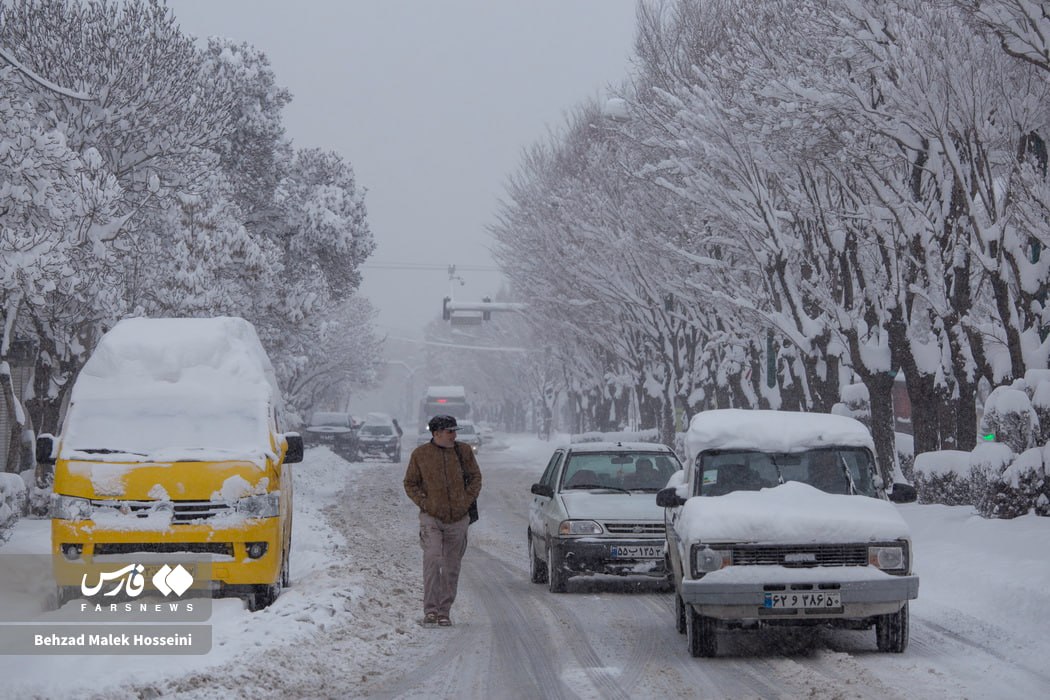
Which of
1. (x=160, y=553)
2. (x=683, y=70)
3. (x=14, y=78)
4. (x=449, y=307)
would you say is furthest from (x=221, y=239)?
(x=449, y=307)

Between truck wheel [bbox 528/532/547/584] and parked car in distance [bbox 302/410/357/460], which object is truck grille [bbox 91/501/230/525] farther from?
parked car in distance [bbox 302/410/357/460]

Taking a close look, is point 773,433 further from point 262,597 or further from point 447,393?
point 447,393

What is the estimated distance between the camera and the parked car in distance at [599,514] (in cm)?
1405

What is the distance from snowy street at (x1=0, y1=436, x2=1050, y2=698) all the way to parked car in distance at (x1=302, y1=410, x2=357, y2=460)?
135 ft

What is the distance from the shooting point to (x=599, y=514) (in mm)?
14297

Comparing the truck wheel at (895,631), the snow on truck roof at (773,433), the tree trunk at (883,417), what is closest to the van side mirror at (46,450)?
the snow on truck roof at (773,433)

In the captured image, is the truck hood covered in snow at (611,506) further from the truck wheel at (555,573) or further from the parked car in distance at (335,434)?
the parked car in distance at (335,434)

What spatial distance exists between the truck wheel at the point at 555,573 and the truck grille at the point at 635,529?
62cm

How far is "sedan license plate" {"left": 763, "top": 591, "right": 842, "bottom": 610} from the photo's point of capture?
9.87 metres

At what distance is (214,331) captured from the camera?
1392 cm

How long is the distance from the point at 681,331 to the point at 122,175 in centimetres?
2054

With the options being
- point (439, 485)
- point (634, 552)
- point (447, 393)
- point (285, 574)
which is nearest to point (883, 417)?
point (634, 552)

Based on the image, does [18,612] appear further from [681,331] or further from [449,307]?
[449,307]

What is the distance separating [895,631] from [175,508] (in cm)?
584
